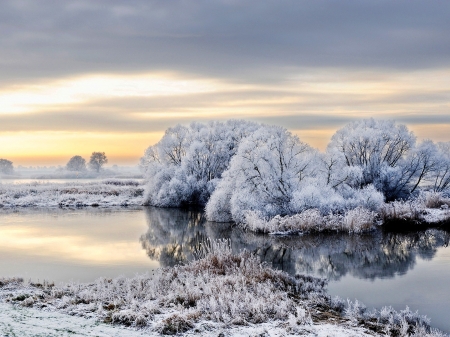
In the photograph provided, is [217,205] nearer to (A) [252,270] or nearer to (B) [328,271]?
(B) [328,271]

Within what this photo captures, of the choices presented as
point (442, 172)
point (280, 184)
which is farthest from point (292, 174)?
point (442, 172)

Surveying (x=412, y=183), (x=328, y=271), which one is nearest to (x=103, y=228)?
(x=328, y=271)

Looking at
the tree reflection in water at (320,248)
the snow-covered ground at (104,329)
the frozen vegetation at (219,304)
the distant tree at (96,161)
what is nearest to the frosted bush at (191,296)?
the frozen vegetation at (219,304)

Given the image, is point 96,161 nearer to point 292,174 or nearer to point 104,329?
point 292,174

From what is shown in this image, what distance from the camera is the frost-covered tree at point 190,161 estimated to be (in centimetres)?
4112

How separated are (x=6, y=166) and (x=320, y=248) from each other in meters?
118

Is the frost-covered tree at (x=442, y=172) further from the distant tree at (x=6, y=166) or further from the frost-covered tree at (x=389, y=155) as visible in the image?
the distant tree at (x=6, y=166)

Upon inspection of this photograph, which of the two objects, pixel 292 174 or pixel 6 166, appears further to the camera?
pixel 6 166

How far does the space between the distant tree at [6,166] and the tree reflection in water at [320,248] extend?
346 feet

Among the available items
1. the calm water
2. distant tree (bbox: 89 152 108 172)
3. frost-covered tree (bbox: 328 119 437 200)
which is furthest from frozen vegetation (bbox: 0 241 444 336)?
distant tree (bbox: 89 152 108 172)

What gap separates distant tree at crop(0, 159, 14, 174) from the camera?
392 ft

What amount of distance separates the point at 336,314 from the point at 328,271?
563 cm

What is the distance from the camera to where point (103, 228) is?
27.3m

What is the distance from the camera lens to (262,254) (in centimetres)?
1931
